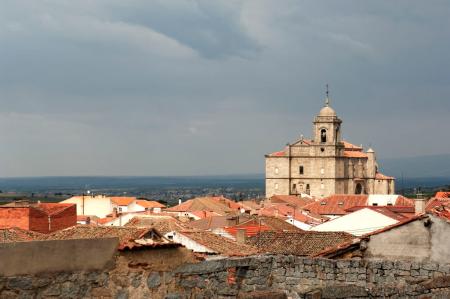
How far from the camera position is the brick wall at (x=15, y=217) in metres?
30.1

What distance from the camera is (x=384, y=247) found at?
13828 mm

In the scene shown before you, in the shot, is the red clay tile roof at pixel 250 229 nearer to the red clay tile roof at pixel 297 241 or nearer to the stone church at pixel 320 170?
the red clay tile roof at pixel 297 241

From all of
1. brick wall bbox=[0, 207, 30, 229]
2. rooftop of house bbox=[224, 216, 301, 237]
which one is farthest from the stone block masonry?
rooftop of house bbox=[224, 216, 301, 237]

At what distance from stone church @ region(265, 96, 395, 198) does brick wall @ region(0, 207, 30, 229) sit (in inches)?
4127

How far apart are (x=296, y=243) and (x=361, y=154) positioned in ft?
385

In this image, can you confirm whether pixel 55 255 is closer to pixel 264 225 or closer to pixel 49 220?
pixel 49 220

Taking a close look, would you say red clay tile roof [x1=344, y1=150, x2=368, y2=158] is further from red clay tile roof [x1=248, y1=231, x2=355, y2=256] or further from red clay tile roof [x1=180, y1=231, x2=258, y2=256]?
red clay tile roof [x1=180, y1=231, x2=258, y2=256]

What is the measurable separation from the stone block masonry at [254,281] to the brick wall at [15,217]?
68.8 feet

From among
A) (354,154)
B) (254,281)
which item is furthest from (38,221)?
(354,154)

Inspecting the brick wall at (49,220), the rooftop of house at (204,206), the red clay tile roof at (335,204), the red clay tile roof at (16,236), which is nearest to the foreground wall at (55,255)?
the red clay tile roof at (16,236)

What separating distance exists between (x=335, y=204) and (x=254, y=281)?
232 ft

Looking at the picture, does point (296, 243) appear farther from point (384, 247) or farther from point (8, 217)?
point (384, 247)

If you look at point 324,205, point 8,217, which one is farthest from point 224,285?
point 324,205

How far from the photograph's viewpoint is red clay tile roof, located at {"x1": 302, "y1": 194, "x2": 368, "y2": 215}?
72.9m
